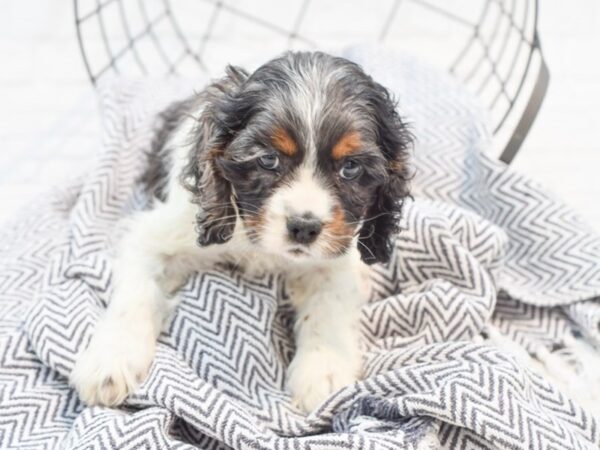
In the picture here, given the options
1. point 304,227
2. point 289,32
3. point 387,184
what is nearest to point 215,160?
point 304,227

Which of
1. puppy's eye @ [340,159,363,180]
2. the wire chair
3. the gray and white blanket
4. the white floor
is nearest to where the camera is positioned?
the gray and white blanket

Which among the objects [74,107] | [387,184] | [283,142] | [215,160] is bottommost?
[74,107]

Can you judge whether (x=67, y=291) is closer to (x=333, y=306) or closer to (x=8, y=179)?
(x=333, y=306)

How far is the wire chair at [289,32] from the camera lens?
5859 millimetres

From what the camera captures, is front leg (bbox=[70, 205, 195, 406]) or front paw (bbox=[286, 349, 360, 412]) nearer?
front leg (bbox=[70, 205, 195, 406])

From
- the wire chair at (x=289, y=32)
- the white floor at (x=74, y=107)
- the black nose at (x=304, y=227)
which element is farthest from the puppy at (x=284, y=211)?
the wire chair at (x=289, y=32)

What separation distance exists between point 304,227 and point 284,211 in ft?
0.31

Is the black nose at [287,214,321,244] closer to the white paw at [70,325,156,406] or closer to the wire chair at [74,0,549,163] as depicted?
the white paw at [70,325,156,406]

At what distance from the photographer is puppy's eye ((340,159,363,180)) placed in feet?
9.40

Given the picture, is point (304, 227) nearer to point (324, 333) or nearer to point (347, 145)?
point (347, 145)

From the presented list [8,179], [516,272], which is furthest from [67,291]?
[516,272]

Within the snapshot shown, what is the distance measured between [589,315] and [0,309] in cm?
262

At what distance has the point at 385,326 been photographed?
11.4ft

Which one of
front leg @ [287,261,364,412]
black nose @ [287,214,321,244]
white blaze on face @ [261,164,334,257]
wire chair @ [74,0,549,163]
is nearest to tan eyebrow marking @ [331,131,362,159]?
white blaze on face @ [261,164,334,257]
